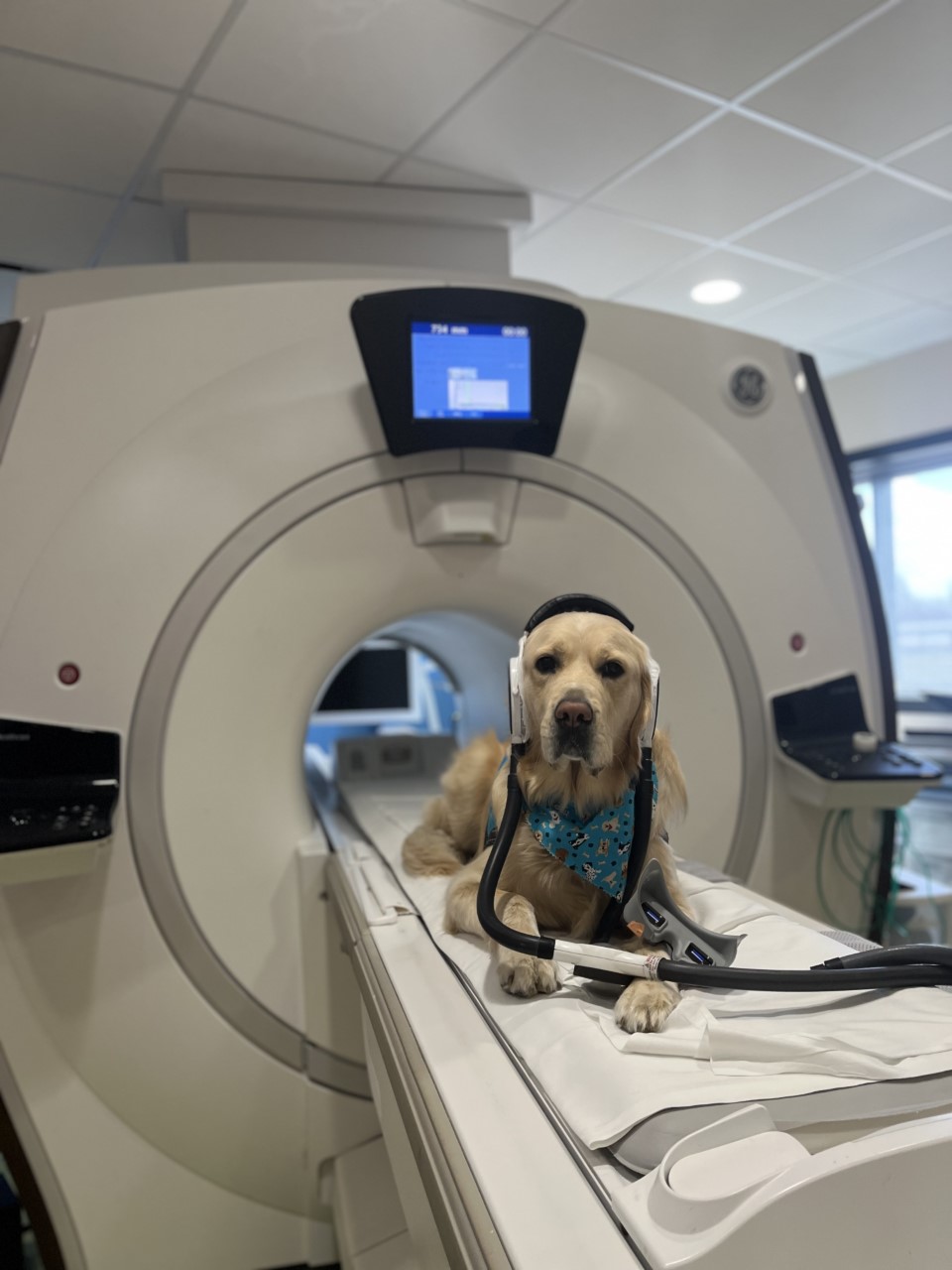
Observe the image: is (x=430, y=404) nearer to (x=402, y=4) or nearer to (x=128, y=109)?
(x=402, y=4)

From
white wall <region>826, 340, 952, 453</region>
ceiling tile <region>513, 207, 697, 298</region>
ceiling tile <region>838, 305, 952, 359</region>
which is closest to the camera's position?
ceiling tile <region>513, 207, 697, 298</region>

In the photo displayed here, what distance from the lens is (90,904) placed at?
4.67 ft

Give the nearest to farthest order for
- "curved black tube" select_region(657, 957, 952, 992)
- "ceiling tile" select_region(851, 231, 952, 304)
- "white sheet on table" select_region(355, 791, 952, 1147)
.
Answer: "white sheet on table" select_region(355, 791, 952, 1147) → "curved black tube" select_region(657, 957, 952, 992) → "ceiling tile" select_region(851, 231, 952, 304)

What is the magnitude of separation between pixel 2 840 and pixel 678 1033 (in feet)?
3.30

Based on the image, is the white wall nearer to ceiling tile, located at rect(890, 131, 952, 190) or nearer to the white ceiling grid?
the white ceiling grid

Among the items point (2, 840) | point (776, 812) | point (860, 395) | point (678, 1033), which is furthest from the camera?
point (860, 395)

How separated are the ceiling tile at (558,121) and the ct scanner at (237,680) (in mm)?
469

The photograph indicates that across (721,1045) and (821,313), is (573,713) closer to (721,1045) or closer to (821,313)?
(721,1045)

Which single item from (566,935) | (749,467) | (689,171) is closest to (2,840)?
(566,935)

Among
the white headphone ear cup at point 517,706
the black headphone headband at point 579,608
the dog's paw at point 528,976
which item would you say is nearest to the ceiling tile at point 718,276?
the black headphone headband at point 579,608

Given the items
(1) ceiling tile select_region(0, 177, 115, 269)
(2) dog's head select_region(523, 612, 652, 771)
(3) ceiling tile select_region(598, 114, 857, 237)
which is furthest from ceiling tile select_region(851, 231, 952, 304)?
(2) dog's head select_region(523, 612, 652, 771)

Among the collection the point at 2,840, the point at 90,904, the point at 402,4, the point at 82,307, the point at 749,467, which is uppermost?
the point at 402,4

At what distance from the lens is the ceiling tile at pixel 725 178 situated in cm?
213

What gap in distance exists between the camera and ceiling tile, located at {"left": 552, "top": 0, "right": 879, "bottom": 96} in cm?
162
